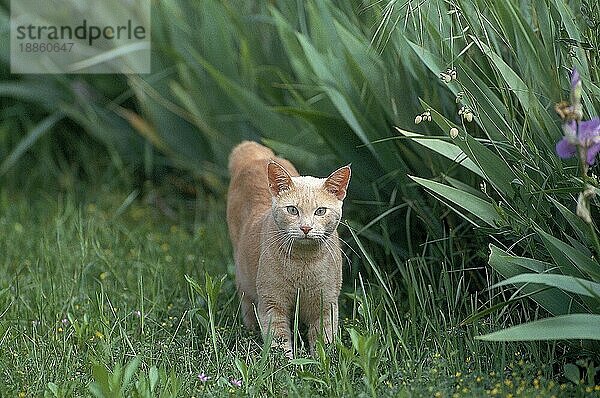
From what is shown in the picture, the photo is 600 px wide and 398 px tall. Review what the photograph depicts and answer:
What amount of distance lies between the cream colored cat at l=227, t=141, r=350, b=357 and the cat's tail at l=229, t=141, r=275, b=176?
1.27ft

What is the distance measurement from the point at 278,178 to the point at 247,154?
0.75m

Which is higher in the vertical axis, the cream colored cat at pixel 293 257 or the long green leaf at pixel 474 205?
the long green leaf at pixel 474 205

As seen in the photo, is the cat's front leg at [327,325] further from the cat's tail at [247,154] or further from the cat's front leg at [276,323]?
the cat's tail at [247,154]

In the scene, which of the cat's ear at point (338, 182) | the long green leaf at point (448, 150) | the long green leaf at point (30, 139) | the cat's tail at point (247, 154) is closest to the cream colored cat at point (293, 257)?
the cat's ear at point (338, 182)

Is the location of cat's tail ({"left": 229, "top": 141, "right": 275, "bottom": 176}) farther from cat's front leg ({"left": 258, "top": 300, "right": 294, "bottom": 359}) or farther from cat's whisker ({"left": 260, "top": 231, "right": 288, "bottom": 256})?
cat's front leg ({"left": 258, "top": 300, "right": 294, "bottom": 359})

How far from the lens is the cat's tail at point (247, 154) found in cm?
335

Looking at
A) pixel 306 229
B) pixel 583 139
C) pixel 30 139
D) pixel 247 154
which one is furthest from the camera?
pixel 30 139

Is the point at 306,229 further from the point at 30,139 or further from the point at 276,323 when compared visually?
→ the point at 30,139

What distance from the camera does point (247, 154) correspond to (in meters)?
3.38

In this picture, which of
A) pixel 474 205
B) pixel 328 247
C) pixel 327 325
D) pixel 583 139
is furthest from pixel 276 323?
pixel 583 139

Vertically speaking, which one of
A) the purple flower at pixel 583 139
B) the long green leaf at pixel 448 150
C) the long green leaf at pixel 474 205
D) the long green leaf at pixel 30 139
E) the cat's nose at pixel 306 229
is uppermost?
the purple flower at pixel 583 139

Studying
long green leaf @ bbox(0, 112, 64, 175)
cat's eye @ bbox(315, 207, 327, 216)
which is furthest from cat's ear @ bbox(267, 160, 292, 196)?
long green leaf @ bbox(0, 112, 64, 175)

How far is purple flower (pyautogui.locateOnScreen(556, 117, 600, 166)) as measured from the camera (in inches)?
78.7

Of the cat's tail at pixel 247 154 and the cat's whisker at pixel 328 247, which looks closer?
the cat's whisker at pixel 328 247
